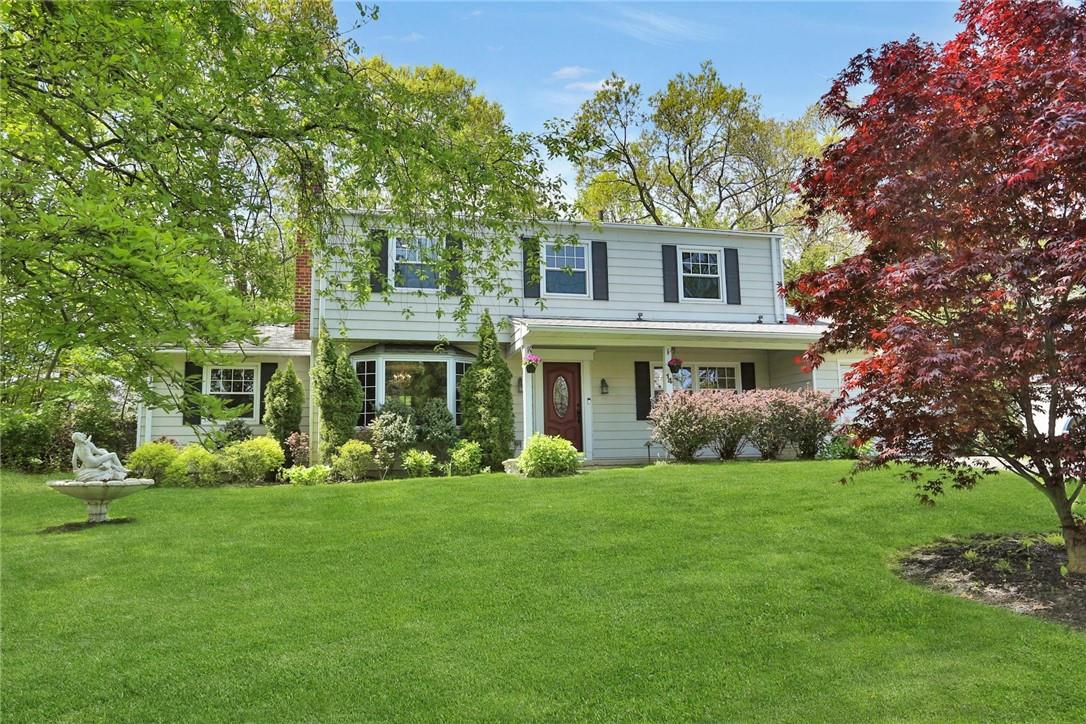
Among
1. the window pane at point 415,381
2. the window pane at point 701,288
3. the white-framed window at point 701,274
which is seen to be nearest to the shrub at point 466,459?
the window pane at point 415,381

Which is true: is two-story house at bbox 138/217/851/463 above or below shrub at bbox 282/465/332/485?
above

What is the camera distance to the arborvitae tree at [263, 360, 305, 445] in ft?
45.4

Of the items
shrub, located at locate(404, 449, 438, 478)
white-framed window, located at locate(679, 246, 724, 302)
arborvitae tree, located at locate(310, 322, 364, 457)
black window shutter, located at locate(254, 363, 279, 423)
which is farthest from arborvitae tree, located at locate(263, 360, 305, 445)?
white-framed window, located at locate(679, 246, 724, 302)

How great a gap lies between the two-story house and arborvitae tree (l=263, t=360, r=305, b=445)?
39 cm

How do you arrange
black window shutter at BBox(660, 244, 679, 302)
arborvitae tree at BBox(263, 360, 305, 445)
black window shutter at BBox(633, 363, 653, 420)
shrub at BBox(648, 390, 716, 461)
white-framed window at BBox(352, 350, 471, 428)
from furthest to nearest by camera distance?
1. black window shutter at BBox(660, 244, 679, 302)
2. black window shutter at BBox(633, 363, 653, 420)
3. arborvitae tree at BBox(263, 360, 305, 445)
4. white-framed window at BBox(352, 350, 471, 428)
5. shrub at BBox(648, 390, 716, 461)

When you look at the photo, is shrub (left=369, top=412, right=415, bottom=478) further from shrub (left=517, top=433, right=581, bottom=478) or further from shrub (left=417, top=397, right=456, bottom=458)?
shrub (left=517, top=433, right=581, bottom=478)

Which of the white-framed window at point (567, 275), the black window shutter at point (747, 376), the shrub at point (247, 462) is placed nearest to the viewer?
the shrub at point (247, 462)

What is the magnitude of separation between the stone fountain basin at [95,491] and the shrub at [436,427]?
213 inches

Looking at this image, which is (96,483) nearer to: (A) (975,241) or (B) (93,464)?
(B) (93,464)

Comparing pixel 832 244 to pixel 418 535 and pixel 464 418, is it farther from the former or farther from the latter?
pixel 418 535

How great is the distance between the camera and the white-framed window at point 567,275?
14.5 metres

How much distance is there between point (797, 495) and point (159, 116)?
732cm

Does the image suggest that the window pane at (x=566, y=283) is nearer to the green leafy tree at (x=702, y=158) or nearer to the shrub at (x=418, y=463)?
the shrub at (x=418, y=463)

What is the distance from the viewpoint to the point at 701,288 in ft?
50.6
